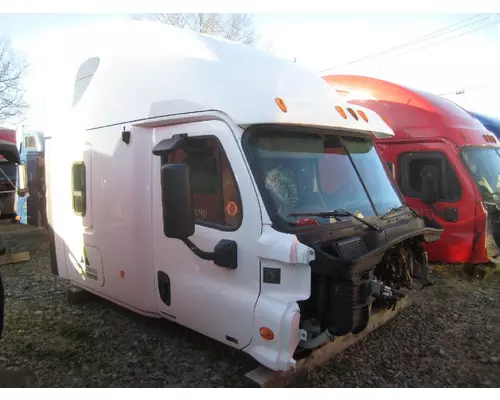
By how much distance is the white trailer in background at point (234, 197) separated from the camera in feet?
9.86

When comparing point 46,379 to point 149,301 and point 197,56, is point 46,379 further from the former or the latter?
point 197,56

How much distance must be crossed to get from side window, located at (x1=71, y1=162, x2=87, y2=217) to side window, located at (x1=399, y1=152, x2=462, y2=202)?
4.64 meters

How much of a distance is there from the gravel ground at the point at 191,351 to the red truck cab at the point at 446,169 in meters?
1.01

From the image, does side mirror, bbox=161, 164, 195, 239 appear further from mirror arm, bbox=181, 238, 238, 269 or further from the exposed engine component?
the exposed engine component

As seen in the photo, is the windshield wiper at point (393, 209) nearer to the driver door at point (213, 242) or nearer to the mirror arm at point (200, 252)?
the driver door at point (213, 242)

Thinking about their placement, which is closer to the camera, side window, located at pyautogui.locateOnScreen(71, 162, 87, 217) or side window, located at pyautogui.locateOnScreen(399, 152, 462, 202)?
side window, located at pyautogui.locateOnScreen(71, 162, 87, 217)

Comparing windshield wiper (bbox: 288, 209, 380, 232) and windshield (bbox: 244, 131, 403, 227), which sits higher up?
windshield (bbox: 244, 131, 403, 227)

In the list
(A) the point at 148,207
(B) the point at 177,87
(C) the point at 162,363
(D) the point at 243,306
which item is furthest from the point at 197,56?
(C) the point at 162,363

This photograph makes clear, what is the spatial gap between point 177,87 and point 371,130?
181 cm

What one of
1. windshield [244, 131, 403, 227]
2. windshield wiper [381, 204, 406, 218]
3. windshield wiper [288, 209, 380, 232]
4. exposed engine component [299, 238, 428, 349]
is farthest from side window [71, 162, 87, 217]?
windshield wiper [381, 204, 406, 218]

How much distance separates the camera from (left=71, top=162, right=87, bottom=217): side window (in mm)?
4527

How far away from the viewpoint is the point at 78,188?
Result: 181 inches

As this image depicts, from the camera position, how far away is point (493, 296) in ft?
18.6

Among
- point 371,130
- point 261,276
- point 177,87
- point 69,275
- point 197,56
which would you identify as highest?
point 197,56
